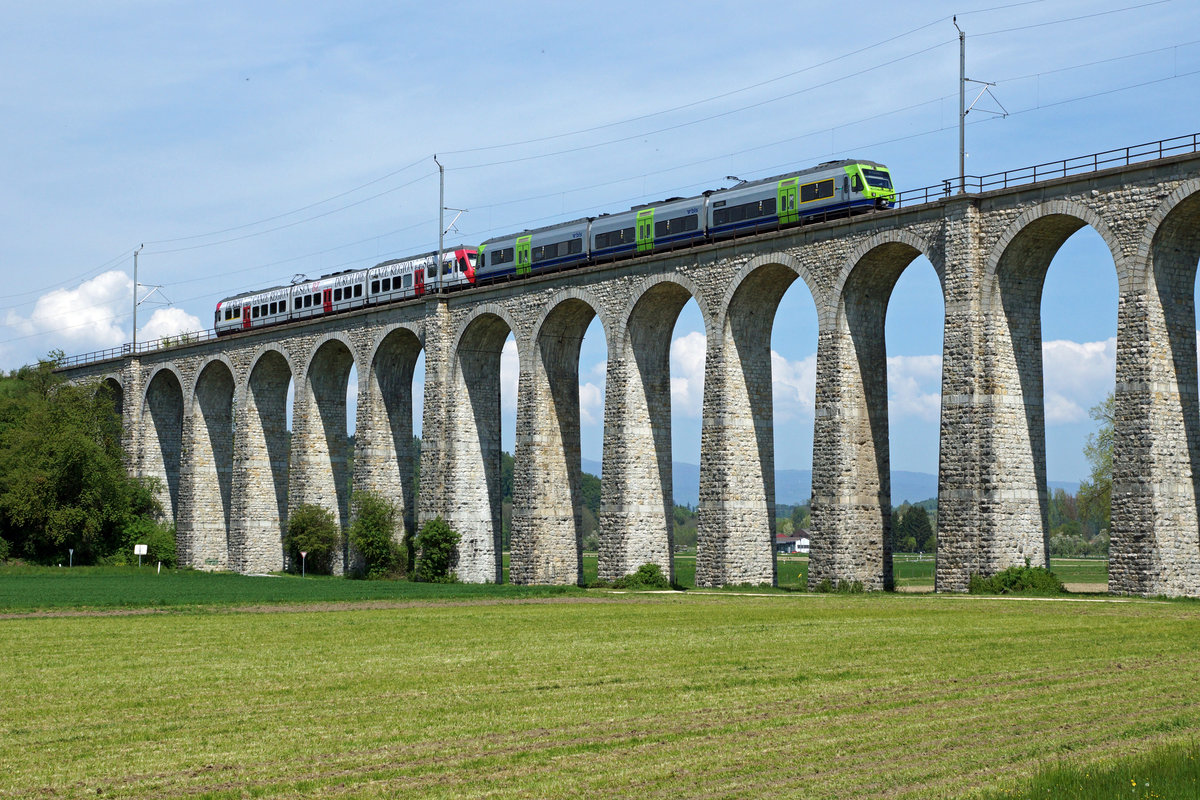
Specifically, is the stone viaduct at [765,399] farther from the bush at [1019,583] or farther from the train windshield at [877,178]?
the train windshield at [877,178]

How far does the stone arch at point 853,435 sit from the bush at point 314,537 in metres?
33.4

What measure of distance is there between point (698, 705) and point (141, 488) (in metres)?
72.9

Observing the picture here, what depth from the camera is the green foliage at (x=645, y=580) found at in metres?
54.2

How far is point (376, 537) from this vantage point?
67375mm

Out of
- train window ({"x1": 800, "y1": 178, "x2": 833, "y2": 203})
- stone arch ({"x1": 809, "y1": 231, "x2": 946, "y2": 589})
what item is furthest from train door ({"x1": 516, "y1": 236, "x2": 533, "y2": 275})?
stone arch ({"x1": 809, "y1": 231, "x2": 946, "y2": 589})

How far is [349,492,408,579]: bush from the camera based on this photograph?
222ft

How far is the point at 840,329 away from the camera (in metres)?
47.5

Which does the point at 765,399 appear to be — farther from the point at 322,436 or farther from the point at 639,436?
the point at 322,436

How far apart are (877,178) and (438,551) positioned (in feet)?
90.5

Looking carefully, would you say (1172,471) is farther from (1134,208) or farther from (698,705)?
(698,705)

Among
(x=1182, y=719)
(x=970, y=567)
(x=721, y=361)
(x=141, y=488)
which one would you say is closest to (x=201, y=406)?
(x=141, y=488)

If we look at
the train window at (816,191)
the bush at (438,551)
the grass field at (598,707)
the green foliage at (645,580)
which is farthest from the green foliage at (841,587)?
the bush at (438,551)

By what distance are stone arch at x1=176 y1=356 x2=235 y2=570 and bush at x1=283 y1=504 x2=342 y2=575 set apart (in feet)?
31.5

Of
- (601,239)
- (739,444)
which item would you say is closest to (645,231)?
(601,239)
